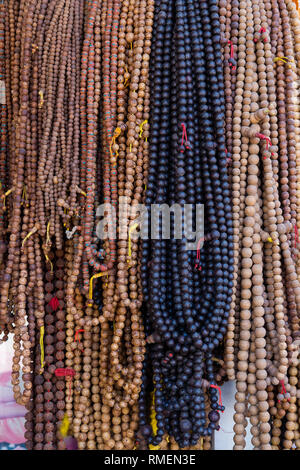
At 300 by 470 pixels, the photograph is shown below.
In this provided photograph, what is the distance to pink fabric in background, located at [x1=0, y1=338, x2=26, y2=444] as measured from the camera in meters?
1.22

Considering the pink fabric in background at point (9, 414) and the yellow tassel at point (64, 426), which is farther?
the pink fabric in background at point (9, 414)

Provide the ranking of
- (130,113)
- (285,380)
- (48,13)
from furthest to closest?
(48,13) → (130,113) → (285,380)

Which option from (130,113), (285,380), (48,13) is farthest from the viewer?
(48,13)

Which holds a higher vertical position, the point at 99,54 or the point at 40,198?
the point at 99,54

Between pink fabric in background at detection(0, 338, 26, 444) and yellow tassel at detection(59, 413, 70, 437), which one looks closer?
yellow tassel at detection(59, 413, 70, 437)

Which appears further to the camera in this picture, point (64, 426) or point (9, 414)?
point (9, 414)

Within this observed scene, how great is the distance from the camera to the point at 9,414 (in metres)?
1.24

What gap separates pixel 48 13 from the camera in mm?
1139

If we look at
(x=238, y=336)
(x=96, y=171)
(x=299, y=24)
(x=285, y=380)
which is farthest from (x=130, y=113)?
(x=285, y=380)

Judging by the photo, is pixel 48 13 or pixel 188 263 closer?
pixel 188 263

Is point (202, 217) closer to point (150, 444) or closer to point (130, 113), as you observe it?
point (130, 113)

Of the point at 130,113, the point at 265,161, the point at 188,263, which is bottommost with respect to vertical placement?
the point at 188,263

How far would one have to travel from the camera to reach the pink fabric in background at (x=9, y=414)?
4.01 ft

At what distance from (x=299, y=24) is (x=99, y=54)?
0.53m
